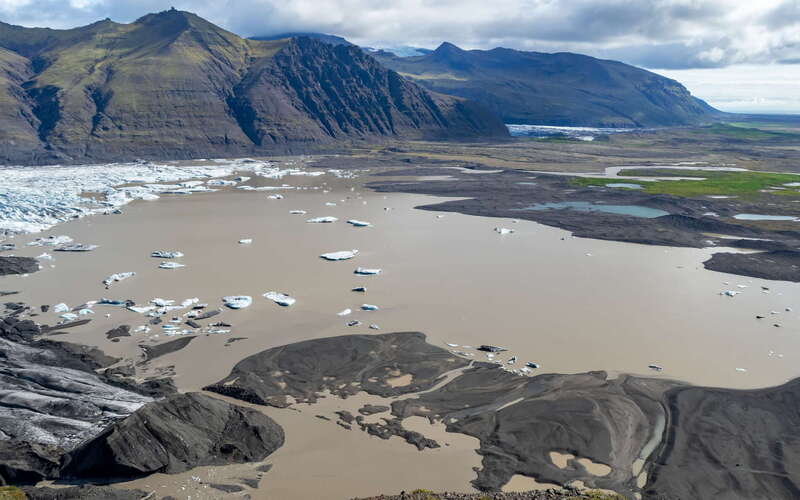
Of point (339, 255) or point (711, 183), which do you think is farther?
point (711, 183)

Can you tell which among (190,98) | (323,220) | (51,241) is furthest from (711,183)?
(190,98)

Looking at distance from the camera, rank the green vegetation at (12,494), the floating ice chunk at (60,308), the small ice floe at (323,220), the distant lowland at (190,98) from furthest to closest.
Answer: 1. the distant lowland at (190,98)
2. the small ice floe at (323,220)
3. the floating ice chunk at (60,308)
4. the green vegetation at (12,494)

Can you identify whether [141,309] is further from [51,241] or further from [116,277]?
[51,241]

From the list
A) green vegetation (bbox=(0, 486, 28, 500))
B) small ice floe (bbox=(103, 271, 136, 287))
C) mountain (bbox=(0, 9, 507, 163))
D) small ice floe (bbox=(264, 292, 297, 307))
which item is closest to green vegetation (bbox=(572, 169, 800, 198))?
small ice floe (bbox=(264, 292, 297, 307))

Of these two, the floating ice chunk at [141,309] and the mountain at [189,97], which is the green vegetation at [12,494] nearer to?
the floating ice chunk at [141,309]

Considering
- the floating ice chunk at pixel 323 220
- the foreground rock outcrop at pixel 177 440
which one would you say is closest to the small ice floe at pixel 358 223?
the floating ice chunk at pixel 323 220

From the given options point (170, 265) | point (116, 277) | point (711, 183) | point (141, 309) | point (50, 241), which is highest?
point (711, 183)
